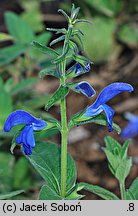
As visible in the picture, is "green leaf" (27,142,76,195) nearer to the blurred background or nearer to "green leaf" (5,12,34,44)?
the blurred background

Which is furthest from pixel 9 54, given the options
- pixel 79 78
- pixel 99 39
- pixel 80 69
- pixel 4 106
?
pixel 99 39

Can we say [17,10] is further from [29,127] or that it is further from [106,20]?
[29,127]

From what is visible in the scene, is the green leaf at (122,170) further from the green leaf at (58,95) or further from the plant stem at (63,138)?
the green leaf at (58,95)

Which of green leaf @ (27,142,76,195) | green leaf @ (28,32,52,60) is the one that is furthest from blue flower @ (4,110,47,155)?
green leaf @ (28,32,52,60)

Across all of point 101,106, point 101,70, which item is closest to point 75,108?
point 101,70

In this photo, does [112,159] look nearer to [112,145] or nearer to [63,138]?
[112,145]
